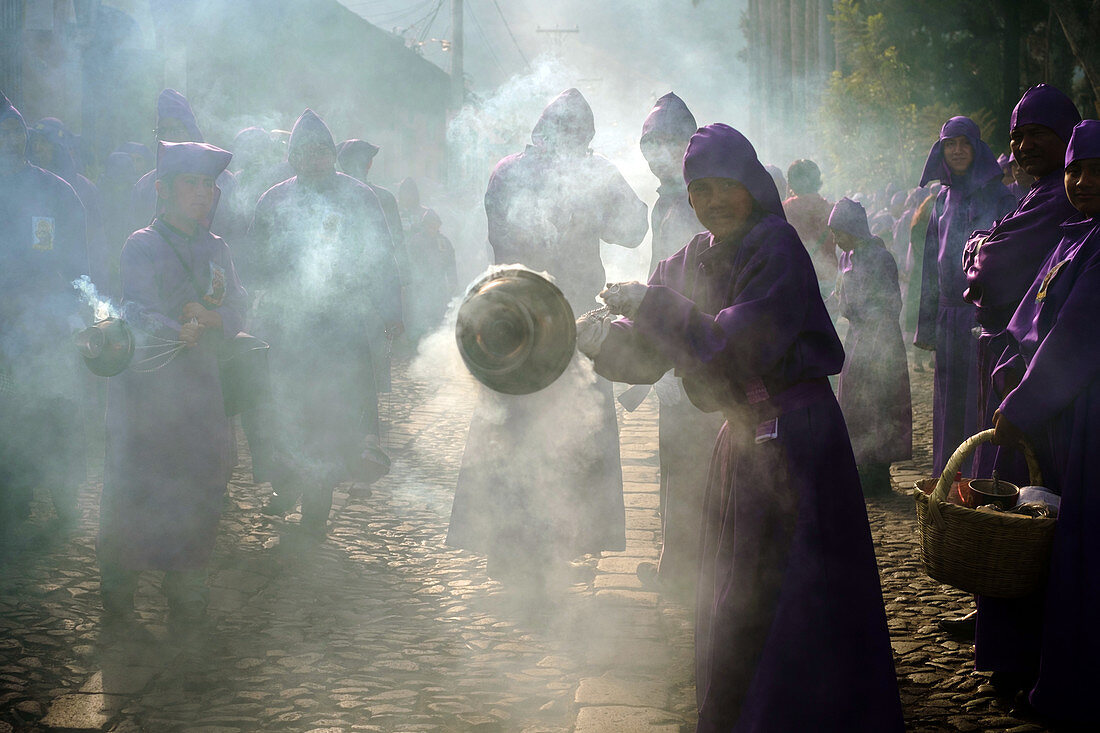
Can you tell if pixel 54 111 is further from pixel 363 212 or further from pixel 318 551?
pixel 318 551

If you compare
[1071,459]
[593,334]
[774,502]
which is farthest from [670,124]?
[774,502]

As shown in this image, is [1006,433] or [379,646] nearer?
[1006,433]

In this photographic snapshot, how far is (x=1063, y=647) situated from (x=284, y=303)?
4.72m

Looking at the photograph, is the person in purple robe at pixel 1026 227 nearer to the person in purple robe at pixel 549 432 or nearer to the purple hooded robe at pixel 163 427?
the person in purple robe at pixel 549 432

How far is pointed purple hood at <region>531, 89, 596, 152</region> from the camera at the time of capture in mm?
5301

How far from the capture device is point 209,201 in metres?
5.16

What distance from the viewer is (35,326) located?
20.4 feet

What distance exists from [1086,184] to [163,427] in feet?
13.8

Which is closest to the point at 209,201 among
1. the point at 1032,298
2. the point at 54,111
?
the point at 1032,298

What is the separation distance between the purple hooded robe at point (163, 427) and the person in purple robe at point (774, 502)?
2.73m

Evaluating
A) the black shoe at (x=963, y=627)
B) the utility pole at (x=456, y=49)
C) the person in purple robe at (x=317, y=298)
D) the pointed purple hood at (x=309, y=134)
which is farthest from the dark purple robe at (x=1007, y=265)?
the utility pole at (x=456, y=49)

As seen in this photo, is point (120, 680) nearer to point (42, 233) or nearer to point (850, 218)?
point (42, 233)

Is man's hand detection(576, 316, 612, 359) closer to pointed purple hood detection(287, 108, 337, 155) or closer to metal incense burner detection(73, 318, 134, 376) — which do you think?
metal incense burner detection(73, 318, 134, 376)

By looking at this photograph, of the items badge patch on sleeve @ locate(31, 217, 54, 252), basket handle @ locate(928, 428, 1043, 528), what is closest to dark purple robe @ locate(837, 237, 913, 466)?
basket handle @ locate(928, 428, 1043, 528)
